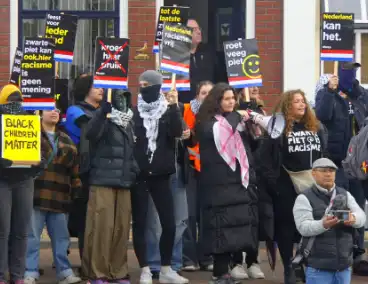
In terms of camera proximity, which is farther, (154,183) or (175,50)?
(175,50)

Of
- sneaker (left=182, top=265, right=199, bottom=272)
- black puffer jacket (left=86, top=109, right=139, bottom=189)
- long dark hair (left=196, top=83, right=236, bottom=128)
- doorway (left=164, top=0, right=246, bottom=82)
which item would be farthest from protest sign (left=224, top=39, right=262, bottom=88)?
doorway (left=164, top=0, right=246, bottom=82)

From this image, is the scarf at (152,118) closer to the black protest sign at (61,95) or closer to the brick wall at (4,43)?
the black protest sign at (61,95)

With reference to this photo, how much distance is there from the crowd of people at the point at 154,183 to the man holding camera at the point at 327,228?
2.78 feet

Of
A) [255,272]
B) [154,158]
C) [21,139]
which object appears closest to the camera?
[21,139]

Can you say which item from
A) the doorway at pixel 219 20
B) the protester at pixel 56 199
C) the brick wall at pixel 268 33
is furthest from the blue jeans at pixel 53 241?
the doorway at pixel 219 20

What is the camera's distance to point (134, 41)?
590 inches

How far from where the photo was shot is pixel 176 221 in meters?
12.1

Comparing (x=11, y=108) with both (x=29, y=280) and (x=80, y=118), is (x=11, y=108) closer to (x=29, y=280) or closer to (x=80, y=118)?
(x=80, y=118)

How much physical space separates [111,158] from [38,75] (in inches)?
41.8

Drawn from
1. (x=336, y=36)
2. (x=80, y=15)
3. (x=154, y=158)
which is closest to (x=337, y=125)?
(x=336, y=36)

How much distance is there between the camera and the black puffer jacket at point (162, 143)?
1165cm

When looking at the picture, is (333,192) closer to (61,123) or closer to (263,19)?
(61,123)

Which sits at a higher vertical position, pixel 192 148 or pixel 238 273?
pixel 192 148

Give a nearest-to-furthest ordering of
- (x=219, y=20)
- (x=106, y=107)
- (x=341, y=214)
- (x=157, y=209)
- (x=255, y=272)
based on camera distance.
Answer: (x=341, y=214) < (x=106, y=107) < (x=157, y=209) < (x=255, y=272) < (x=219, y=20)
